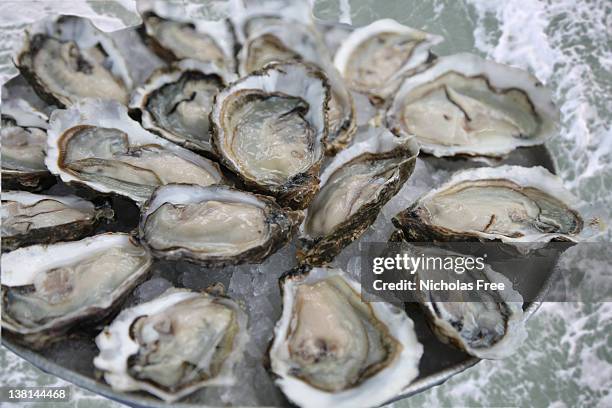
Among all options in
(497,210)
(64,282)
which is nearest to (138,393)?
(64,282)

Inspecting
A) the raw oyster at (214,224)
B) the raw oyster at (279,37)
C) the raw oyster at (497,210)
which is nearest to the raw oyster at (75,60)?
the raw oyster at (279,37)

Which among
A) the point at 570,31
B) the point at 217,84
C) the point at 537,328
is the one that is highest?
the point at 217,84

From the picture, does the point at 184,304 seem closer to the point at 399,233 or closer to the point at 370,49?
the point at 399,233

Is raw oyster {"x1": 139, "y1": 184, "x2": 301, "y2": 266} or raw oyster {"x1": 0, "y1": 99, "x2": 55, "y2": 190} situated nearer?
raw oyster {"x1": 139, "y1": 184, "x2": 301, "y2": 266}

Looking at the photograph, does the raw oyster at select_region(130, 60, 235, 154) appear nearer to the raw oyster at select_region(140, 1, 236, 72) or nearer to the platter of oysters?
the platter of oysters

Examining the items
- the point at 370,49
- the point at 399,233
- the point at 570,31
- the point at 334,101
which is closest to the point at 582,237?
the point at 399,233

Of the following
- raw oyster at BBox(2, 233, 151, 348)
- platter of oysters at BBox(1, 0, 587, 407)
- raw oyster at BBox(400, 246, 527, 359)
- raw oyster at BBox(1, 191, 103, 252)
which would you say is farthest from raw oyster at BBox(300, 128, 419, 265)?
raw oyster at BBox(1, 191, 103, 252)
